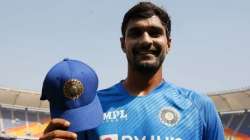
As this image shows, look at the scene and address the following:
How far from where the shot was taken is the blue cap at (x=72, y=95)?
6.34 ft

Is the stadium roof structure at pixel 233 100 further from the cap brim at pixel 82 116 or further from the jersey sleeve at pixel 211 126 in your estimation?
the cap brim at pixel 82 116

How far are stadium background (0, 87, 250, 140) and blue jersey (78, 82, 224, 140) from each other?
89.3 ft

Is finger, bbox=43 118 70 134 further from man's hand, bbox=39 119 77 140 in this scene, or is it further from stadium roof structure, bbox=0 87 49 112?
stadium roof structure, bbox=0 87 49 112

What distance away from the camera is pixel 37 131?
102ft

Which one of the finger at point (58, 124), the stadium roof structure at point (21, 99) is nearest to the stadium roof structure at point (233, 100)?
the stadium roof structure at point (21, 99)

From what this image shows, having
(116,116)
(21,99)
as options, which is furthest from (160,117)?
(21,99)

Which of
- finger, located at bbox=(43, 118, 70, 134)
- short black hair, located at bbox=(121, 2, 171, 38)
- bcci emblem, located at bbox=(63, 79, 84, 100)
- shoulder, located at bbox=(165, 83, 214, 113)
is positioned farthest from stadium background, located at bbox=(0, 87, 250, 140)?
finger, located at bbox=(43, 118, 70, 134)

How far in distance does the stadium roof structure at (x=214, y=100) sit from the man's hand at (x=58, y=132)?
2844 cm

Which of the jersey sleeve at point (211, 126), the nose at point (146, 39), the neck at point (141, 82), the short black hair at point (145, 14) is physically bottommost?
the jersey sleeve at point (211, 126)

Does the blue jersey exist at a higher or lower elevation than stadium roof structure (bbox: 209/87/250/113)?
higher

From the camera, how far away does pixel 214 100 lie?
1245 inches

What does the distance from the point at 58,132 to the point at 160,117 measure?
108 cm

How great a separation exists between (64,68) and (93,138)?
0.74m

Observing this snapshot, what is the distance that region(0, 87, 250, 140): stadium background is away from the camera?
1158 inches
